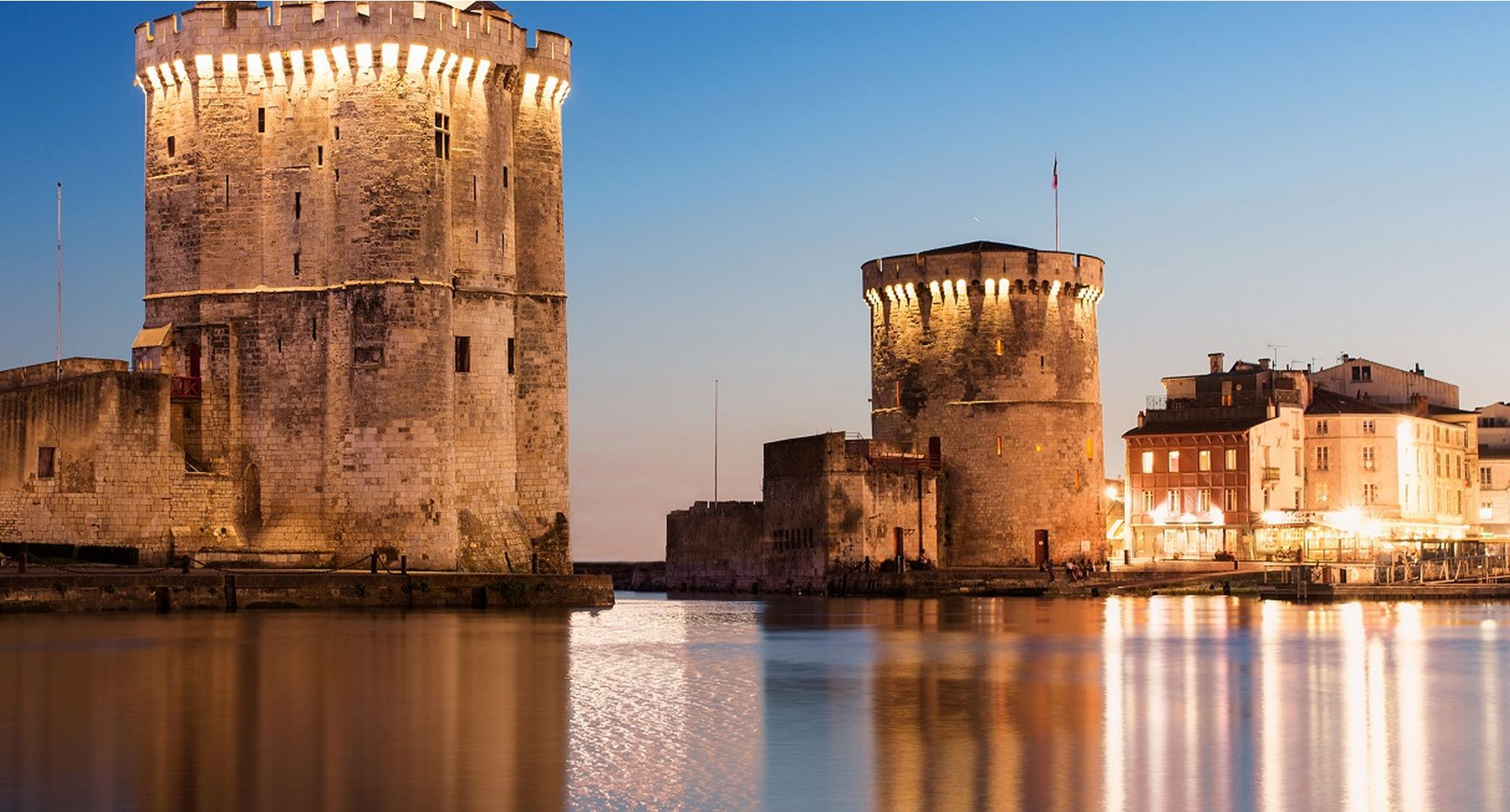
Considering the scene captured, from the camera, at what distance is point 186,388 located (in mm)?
42656

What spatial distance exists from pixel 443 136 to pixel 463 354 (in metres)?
4.57

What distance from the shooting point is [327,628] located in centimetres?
3244

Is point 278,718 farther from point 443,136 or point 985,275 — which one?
point 985,275

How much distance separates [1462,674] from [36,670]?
18.0m

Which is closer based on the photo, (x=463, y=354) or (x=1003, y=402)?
(x=463, y=354)

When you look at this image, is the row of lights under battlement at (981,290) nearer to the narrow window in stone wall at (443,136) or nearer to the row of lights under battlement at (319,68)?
the row of lights under battlement at (319,68)

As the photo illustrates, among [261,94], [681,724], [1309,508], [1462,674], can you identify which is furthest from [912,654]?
[1309,508]

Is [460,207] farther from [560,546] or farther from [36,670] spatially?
[36,670]

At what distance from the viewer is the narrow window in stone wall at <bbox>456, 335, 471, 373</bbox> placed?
4284cm

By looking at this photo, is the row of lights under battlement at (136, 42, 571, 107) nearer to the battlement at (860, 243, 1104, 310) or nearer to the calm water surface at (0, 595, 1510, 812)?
the calm water surface at (0, 595, 1510, 812)

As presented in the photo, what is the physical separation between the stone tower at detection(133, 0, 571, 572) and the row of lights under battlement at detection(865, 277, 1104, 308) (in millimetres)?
18555

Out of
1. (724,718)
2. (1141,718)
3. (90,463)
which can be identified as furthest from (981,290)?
(724,718)

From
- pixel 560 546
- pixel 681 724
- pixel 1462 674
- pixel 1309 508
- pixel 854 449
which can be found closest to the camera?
pixel 681 724

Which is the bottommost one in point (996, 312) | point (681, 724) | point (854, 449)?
point (681, 724)
